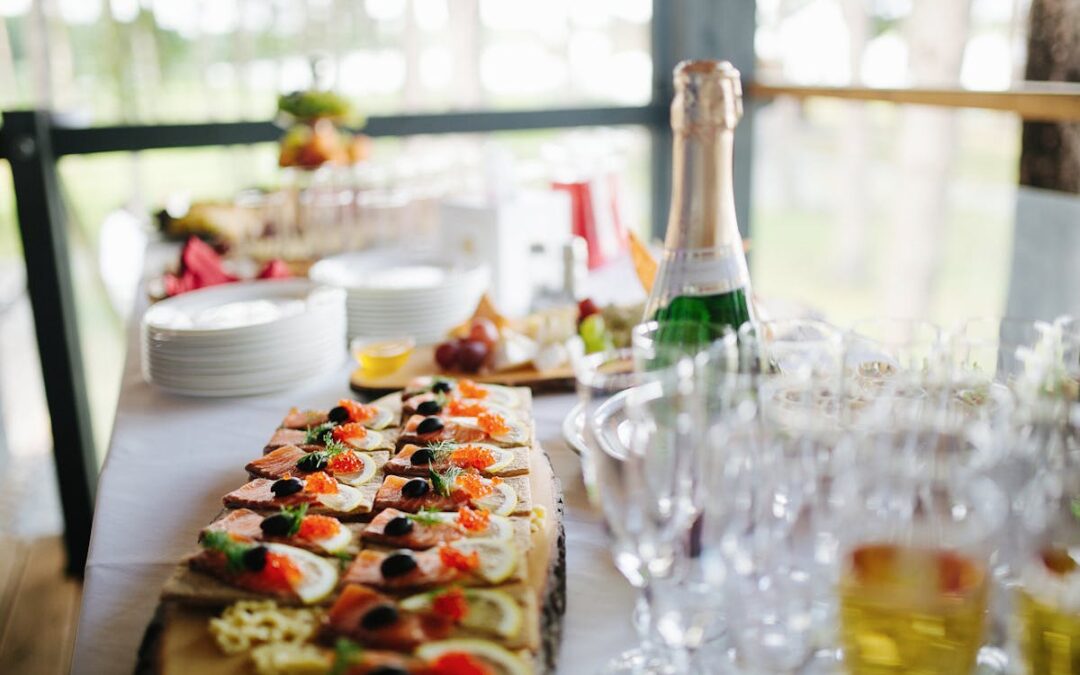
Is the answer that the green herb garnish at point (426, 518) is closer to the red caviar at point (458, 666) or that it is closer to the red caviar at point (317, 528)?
the red caviar at point (317, 528)

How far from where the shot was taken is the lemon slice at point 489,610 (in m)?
0.72

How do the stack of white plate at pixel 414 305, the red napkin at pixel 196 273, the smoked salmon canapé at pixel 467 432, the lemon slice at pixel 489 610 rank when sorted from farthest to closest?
the red napkin at pixel 196 273, the stack of white plate at pixel 414 305, the smoked salmon canapé at pixel 467 432, the lemon slice at pixel 489 610

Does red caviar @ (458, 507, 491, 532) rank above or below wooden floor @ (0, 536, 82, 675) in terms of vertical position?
above

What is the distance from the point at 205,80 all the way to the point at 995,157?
221 inches

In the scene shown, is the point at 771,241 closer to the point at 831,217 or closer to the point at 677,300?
the point at 831,217

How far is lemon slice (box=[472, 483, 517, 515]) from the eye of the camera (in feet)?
3.00

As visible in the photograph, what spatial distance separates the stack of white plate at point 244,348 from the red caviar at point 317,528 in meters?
0.67

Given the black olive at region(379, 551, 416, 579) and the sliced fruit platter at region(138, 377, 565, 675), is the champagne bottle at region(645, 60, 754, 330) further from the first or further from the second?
the black olive at region(379, 551, 416, 579)

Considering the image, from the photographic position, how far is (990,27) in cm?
509

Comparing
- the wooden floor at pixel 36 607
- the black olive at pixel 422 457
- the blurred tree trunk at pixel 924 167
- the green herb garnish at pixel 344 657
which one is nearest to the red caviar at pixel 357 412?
the black olive at pixel 422 457

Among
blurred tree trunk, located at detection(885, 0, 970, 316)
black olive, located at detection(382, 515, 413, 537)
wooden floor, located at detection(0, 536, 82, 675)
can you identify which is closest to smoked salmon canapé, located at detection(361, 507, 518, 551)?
black olive, located at detection(382, 515, 413, 537)

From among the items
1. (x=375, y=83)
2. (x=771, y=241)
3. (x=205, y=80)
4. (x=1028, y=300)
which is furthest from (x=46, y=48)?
(x=771, y=241)

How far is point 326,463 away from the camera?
1.03m

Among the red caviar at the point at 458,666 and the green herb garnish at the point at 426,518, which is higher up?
the green herb garnish at the point at 426,518
